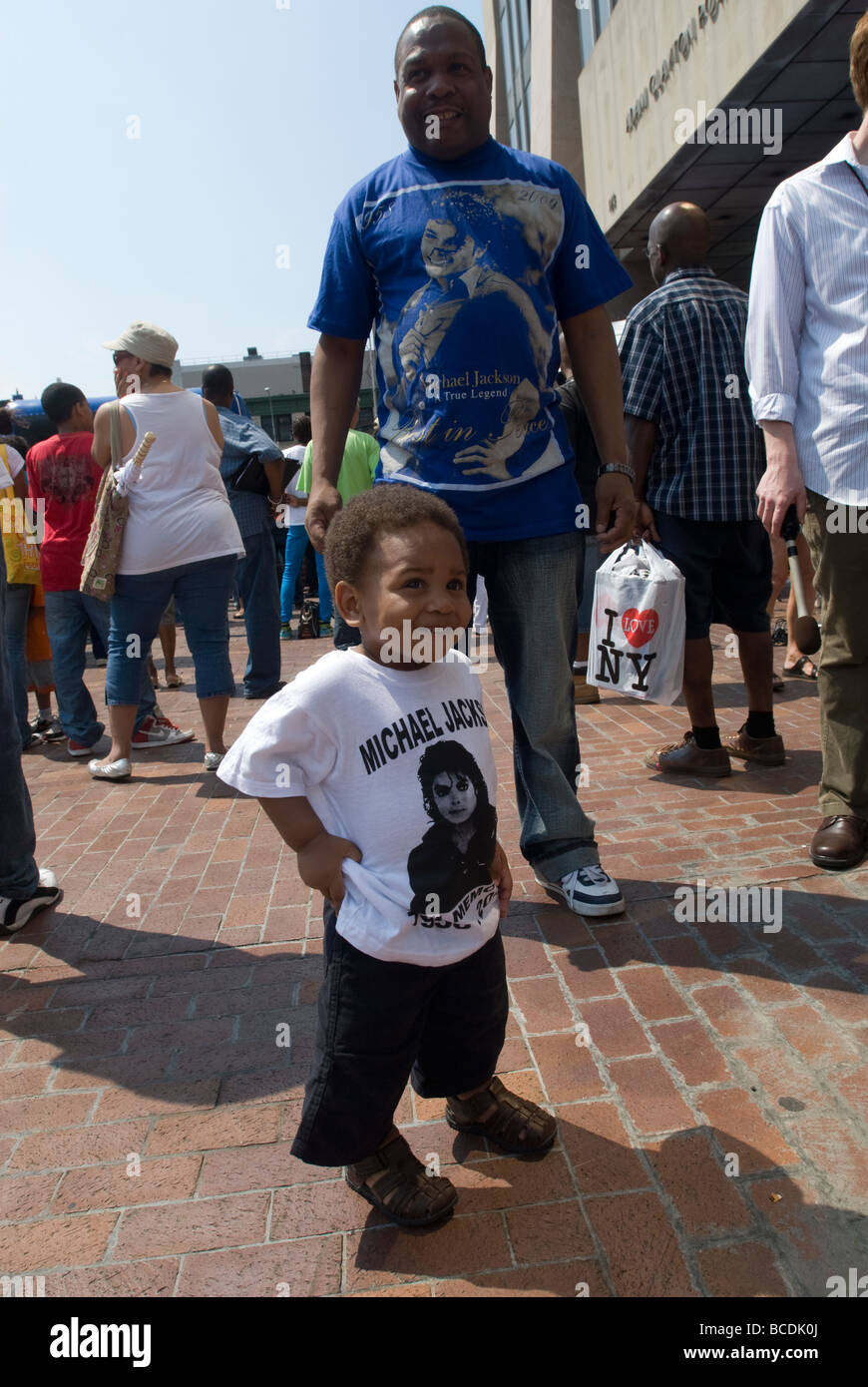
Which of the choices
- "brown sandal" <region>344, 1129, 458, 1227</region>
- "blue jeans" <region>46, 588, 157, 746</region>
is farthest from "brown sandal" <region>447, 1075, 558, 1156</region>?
"blue jeans" <region>46, 588, 157, 746</region>

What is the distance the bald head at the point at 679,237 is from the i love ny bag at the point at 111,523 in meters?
2.48

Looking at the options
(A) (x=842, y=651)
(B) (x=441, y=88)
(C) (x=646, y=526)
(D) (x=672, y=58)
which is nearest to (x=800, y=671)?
(C) (x=646, y=526)

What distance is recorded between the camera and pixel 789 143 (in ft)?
40.5

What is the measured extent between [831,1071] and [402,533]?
4.83ft

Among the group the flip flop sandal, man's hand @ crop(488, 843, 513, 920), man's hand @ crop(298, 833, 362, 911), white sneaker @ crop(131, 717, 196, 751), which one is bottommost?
white sneaker @ crop(131, 717, 196, 751)

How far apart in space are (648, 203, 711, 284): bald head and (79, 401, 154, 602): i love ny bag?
248cm

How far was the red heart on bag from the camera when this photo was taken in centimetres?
415

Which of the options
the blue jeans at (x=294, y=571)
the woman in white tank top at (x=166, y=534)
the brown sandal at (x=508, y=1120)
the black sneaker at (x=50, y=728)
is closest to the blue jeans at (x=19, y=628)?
the black sneaker at (x=50, y=728)

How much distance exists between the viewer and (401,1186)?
189cm

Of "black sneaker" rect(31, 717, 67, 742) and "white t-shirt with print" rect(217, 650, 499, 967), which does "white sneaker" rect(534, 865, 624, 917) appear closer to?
"white t-shirt with print" rect(217, 650, 499, 967)
